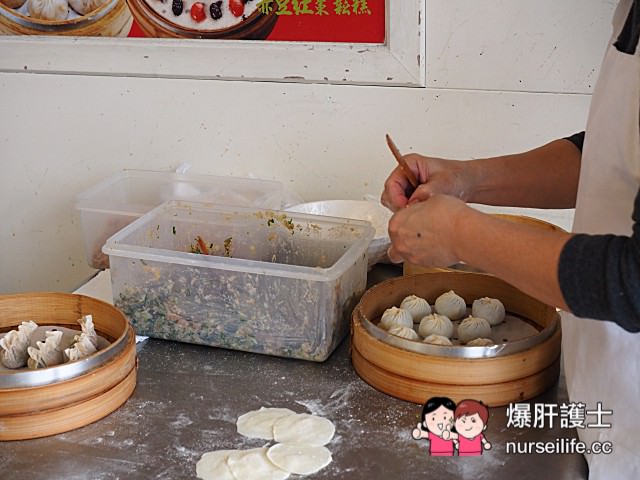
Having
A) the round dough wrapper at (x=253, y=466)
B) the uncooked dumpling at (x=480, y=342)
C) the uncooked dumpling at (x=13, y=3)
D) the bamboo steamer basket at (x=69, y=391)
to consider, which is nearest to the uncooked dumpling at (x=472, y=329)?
the uncooked dumpling at (x=480, y=342)

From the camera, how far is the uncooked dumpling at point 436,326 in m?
1.44

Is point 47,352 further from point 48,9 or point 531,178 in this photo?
point 48,9

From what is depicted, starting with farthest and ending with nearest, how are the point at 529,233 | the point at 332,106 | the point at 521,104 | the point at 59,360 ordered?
the point at 332,106
the point at 521,104
the point at 59,360
the point at 529,233

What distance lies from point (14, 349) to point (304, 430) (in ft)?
1.63

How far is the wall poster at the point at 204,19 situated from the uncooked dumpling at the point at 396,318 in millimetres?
703

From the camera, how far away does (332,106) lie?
198 cm

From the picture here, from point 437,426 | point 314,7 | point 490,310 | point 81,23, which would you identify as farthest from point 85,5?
point 437,426

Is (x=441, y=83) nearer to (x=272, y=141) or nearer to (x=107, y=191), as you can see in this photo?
(x=272, y=141)

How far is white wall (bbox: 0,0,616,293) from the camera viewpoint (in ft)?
5.95

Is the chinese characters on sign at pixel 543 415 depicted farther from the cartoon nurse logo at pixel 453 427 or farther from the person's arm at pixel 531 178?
the person's arm at pixel 531 178

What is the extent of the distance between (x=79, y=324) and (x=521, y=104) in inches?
40.9

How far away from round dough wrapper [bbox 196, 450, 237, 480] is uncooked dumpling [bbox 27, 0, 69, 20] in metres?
1.33

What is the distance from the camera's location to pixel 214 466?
121 centimetres

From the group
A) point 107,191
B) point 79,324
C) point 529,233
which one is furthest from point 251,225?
point 529,233
